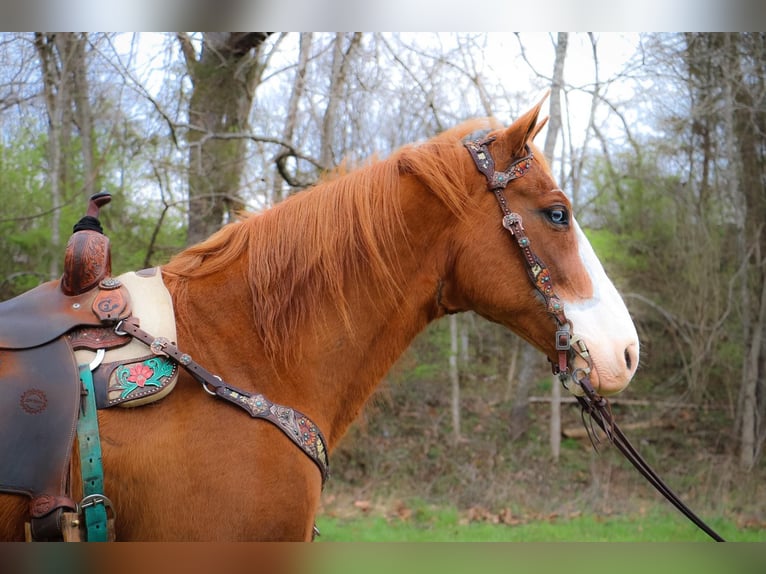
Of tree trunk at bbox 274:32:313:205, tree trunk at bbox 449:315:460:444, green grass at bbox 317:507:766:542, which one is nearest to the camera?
green grass at bbox 317:507:766:542

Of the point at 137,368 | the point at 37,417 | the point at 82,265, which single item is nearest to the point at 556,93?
the point at 82,265

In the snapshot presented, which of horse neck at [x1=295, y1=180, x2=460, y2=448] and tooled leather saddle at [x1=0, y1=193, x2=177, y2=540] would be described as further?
horse neck at [x1=295, y1=180, x2=460, y2=448]

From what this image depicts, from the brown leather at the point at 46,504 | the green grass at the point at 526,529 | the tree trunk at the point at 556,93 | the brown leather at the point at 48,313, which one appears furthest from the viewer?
the tree trunk at the point at 556,93

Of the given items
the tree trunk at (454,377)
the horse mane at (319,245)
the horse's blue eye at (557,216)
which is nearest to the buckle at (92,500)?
the horse mane at (319,245)

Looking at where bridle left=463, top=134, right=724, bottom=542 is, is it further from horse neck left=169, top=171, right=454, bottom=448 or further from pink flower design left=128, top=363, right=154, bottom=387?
pink flower design left=128, top=363, right=154, bottom=387

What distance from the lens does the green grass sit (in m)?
5.04

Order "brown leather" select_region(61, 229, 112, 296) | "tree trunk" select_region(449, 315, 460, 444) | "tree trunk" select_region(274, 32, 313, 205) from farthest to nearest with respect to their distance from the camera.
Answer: "tree trunk" select_region(449, 315, 460, 444), "tree trunk" select_region(274, 32, 313, 205), "brown leather" select_region(61, 229, 112, 296)

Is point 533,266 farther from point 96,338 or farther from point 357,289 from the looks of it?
point 96,338

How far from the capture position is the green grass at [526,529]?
198 inches

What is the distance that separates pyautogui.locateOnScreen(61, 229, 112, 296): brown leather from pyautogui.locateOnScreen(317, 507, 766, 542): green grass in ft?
12.8

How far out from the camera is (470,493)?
20.3 feet

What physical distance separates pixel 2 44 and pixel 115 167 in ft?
4.57

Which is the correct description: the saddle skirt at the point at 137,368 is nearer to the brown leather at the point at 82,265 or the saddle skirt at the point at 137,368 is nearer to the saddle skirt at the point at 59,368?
the saddle skirt at the point at 59,368

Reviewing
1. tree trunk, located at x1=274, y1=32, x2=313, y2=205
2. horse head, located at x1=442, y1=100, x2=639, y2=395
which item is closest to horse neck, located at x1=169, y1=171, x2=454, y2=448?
horse head, located at x1=442, y1=100, x2=639, y2=395
